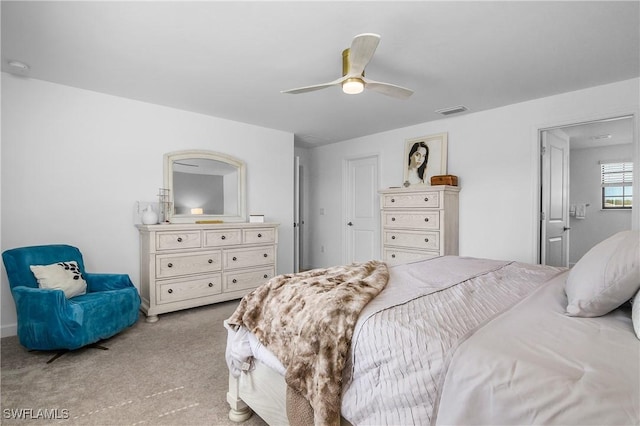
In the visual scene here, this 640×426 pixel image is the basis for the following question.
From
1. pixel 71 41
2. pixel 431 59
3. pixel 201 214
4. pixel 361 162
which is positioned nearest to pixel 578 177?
pixel 361 162

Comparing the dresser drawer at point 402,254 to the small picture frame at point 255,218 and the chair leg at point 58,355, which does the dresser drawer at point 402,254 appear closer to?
the small picture frame at point 255,218

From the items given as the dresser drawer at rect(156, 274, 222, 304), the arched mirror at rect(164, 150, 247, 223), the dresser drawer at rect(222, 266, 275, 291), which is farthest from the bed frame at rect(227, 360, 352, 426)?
the arched mirror at rect(164, 150, 247, 223)

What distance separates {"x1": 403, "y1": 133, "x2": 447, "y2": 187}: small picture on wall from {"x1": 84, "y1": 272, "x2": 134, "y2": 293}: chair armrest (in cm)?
354

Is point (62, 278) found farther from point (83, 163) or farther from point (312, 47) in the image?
point (312, 47)

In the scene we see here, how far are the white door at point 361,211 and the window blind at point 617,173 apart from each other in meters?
4.33

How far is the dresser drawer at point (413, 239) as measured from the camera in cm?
402

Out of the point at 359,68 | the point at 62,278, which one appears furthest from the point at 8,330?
the point at 359,68

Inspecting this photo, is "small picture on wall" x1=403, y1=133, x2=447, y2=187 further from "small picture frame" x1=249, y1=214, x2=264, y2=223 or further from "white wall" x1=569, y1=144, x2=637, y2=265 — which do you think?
"white wall" x1=569, y1=144, x2=637, y2=265

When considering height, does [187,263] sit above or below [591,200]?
below

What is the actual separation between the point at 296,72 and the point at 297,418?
2.58m

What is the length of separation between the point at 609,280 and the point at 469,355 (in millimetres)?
604

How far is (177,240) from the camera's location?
3.46 m

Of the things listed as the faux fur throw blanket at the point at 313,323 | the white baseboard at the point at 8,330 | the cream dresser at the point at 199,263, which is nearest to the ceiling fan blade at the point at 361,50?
the faux fur throw blanket at the point at 313,323

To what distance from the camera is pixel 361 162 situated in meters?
5.57
